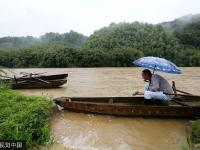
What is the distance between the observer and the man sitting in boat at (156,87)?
711 centimetres

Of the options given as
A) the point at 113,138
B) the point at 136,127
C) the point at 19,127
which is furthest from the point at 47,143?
the point at 136,127

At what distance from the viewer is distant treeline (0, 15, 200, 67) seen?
41.2 metres

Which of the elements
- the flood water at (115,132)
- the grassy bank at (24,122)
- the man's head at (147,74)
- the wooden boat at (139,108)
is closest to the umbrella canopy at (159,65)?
the man's head at (147,74)

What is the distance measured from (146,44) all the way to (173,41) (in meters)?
4.66

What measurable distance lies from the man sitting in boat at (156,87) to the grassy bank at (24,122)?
243 centimetres

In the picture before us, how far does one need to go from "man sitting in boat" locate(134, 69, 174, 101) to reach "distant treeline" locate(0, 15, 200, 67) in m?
33.4

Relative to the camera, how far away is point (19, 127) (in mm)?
4711

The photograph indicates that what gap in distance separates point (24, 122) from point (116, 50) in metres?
40.2

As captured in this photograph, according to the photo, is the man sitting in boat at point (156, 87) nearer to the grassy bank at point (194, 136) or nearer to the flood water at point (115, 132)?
the flood water at point (115, 132)

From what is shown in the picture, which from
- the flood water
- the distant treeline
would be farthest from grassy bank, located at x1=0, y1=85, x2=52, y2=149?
the distant treeline

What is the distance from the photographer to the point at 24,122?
16.5 feet

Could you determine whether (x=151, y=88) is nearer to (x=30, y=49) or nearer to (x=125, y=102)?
(x=125, y=102)

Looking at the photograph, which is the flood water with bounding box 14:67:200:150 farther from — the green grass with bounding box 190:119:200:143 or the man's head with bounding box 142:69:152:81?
the man's head with bounding box 142:69:152:81

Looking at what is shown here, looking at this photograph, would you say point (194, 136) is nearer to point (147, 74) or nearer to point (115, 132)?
point (115, 132)
